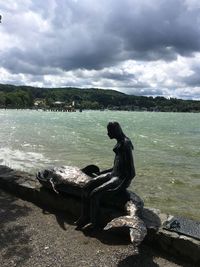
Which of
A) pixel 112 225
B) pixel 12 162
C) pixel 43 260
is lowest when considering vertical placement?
pixel 12 162

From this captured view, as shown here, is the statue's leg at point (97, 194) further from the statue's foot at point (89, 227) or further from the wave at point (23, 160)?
the wave at point (23, 160)

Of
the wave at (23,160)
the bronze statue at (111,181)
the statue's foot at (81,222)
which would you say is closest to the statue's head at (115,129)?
the bronze statue at (111,181)

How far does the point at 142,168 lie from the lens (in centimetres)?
2256

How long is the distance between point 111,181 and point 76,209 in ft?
4.44

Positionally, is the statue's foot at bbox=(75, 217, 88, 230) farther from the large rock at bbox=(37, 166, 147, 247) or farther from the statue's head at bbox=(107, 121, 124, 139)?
the statue's head at bbox=(107, 121, 124, 139)

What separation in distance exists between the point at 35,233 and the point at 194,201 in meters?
8.28

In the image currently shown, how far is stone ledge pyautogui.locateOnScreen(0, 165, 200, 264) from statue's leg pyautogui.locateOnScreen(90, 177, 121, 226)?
2.83 ft

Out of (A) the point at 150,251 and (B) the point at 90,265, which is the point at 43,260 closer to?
(B) the point at 90,265

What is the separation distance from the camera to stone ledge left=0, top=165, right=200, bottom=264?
275 inches

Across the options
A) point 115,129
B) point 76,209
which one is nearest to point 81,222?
point 76,209

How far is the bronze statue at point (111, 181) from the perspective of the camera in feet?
26.6

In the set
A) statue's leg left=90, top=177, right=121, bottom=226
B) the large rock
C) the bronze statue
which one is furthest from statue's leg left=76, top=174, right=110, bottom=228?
the large rock

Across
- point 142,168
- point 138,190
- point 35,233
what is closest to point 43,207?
point 35,233

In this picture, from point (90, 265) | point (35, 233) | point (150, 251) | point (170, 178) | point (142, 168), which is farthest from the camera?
point (142, 168)
